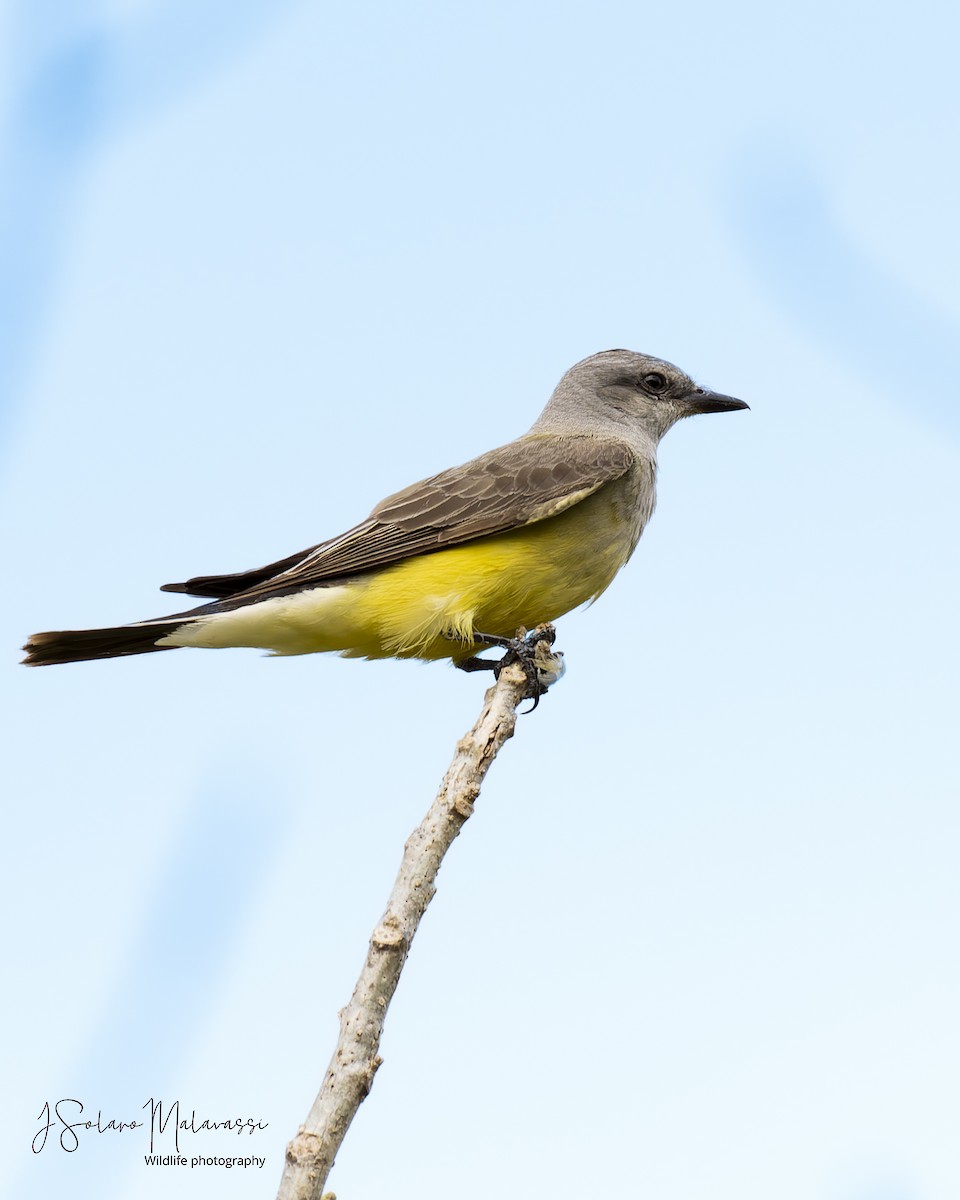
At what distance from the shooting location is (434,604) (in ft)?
24.2

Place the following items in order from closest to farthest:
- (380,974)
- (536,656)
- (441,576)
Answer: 1. (380,974)
2. (536,656)
3. (441,576)

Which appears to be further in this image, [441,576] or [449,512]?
[449,512]

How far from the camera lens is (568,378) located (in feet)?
33.2

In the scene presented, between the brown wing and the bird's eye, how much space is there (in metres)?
1.40

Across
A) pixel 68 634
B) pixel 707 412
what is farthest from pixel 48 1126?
pixel 707 412

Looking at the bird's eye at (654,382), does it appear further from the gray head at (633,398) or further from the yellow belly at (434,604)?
the yellow belly at (434,604)

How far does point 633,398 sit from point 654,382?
0.22 m

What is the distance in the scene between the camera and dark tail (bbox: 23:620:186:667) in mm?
7105

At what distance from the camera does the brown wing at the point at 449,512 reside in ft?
25.1

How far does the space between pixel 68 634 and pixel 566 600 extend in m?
2.75

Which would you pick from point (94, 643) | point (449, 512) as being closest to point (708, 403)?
point (449, 512)

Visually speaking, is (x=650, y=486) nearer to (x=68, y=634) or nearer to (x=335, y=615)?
(x=335, y=615)

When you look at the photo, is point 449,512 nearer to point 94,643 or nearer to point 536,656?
point 536,656

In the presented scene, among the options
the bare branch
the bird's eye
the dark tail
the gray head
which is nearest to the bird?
the dark tail
